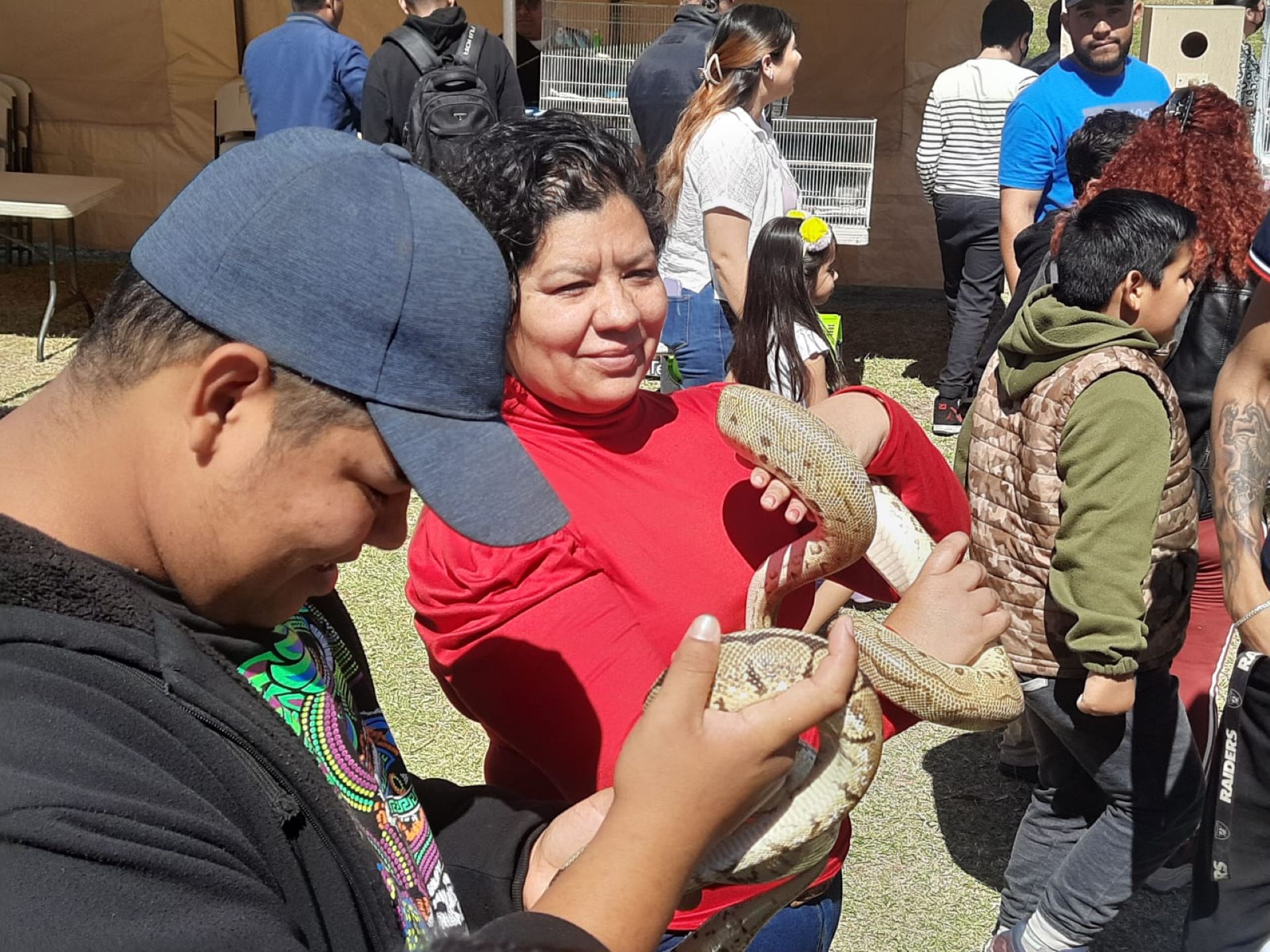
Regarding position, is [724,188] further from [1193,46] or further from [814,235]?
[1193,46]

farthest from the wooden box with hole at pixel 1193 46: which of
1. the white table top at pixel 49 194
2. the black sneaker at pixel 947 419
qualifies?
the white table top at pixel 49 194

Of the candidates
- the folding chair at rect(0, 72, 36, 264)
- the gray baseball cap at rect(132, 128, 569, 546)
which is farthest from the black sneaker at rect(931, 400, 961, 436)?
the folding chair at rect(0, 72, 36, 264)

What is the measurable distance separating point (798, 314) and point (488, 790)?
3577 mm

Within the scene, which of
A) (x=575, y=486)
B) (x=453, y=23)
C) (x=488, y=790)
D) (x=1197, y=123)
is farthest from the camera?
(x=453, y=23)

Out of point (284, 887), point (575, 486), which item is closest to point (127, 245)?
point (575, 486)

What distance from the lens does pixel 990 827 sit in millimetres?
4402

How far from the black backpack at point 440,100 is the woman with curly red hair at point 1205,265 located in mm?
3349

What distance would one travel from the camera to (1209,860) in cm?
290

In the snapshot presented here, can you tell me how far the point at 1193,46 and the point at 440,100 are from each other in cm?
540

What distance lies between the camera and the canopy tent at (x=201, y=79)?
991 cm

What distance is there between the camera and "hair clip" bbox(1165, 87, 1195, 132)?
417 cm

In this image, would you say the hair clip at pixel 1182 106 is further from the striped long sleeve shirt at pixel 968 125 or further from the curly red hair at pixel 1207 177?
the striped long sleeve shirt at pixel 968 125

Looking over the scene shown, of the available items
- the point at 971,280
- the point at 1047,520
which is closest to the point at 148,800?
the point at 1047,520

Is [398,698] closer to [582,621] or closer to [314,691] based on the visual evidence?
[582,621]
